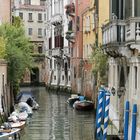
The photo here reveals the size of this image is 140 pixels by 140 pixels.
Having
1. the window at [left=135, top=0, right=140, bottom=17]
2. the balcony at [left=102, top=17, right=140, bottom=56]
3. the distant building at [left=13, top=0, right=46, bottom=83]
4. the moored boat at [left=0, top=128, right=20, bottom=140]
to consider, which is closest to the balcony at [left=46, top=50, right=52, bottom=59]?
the distant building at [left=13, top=0, right=46, bottom=83]

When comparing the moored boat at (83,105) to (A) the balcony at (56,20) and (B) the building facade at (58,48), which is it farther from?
(A) the balcony at (56,20)

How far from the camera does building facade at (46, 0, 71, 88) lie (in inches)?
1881

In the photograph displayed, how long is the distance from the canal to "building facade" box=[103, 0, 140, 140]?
2964 millimetres

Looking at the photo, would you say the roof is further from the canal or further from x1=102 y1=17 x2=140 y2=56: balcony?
x1=102 y1=17 x2=140 y2=56: balcony

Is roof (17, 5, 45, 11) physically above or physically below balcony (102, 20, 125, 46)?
above

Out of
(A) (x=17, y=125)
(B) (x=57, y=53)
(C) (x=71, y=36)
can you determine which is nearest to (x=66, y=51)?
(B) (x=57, y=53)

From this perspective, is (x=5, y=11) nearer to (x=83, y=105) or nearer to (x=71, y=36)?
(x=83, y=105)

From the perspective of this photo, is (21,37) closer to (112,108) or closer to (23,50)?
(23,50)

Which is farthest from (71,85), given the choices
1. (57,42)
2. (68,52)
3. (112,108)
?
(112,108)

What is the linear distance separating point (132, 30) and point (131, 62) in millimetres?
1921

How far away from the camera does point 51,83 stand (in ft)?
172

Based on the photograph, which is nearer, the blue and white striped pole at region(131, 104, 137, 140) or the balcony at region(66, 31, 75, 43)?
the blue and white striped pole at region(131, 104, 137, 140)

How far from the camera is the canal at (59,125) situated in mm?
20797

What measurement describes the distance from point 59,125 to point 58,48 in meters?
25.4
